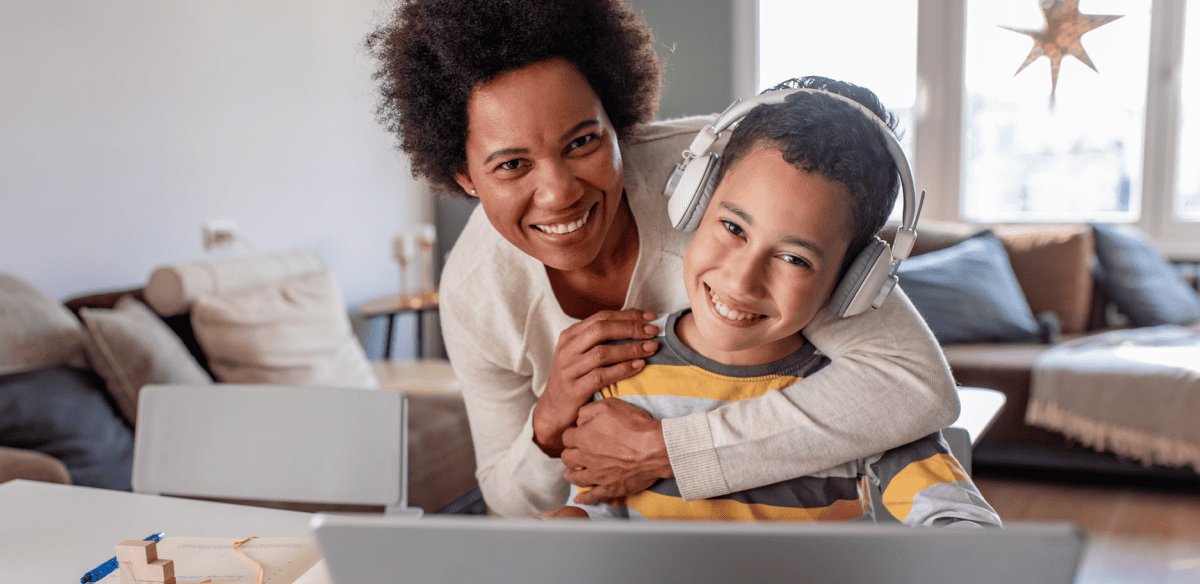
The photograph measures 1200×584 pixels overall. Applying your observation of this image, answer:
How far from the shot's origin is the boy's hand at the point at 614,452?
2.74 ft

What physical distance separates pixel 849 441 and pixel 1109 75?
3.81m

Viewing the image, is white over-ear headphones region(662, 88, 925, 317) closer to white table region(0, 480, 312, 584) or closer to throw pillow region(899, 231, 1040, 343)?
white table region(0, 480, 312, 584)

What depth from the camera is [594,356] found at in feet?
2.92

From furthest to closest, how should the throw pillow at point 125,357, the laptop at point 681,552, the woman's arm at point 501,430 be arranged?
1. the throw pillow at point 125,357
2. the woman's arm at point 501,430
3. the laptop at point 681,552

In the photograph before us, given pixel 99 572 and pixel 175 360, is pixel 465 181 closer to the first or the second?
pixel 99 572

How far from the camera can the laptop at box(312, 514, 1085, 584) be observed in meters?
0.40

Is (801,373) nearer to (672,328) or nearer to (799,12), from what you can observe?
(672,328)

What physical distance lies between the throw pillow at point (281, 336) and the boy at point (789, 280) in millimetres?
1674

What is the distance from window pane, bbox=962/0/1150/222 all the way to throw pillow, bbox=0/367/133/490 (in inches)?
150

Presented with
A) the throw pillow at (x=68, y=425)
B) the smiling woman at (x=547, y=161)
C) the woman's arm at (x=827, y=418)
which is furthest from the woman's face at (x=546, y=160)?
the throw pillow at (x=68, y=425)

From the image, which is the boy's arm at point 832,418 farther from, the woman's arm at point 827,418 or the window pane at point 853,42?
the window pane at point 853,42

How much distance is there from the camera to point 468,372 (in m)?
1.12

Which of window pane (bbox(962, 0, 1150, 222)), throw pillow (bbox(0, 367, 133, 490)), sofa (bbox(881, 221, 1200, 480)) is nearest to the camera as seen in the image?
throw pillow (bbox(0, 367, 133, 490))

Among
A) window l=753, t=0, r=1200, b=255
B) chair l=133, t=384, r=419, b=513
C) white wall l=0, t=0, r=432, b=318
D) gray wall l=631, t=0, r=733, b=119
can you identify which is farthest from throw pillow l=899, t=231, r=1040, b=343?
chair l=133, t=384, r=419, b=513
